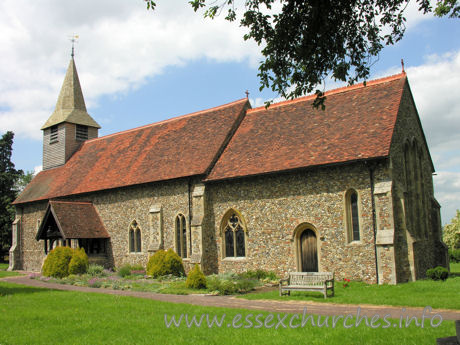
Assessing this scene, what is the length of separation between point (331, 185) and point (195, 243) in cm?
792

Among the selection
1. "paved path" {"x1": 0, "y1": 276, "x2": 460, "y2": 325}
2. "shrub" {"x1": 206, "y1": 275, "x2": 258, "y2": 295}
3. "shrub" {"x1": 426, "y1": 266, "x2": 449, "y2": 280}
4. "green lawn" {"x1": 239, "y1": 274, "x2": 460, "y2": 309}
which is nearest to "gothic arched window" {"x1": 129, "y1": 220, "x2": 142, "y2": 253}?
"shrub" {"x1": 206, "y1": 275, "x2": 258, "y2": 295}

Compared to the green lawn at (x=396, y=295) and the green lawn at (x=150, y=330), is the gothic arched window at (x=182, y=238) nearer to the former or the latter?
the green lawn at (x=396, y=295)

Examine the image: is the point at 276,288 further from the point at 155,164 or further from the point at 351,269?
the point at 155,164

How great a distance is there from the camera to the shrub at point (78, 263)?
2461cm

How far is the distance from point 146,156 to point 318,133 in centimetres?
1242

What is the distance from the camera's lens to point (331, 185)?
1955 cm

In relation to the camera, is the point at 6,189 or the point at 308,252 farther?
the point at 6,189

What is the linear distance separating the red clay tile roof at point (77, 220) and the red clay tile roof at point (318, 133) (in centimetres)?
953

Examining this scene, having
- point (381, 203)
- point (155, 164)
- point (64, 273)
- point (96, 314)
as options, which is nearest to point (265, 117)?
point (155, 164)

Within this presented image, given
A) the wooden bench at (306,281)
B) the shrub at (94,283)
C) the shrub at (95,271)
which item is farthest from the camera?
the shrub at (95,271)

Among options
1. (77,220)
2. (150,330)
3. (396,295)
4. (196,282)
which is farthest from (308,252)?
(77,220)

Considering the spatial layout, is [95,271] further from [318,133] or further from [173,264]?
[318,133]

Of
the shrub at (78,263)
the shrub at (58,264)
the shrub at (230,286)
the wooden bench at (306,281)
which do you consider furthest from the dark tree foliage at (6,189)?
the wooden bench at (306,281)

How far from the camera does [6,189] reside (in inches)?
1934
